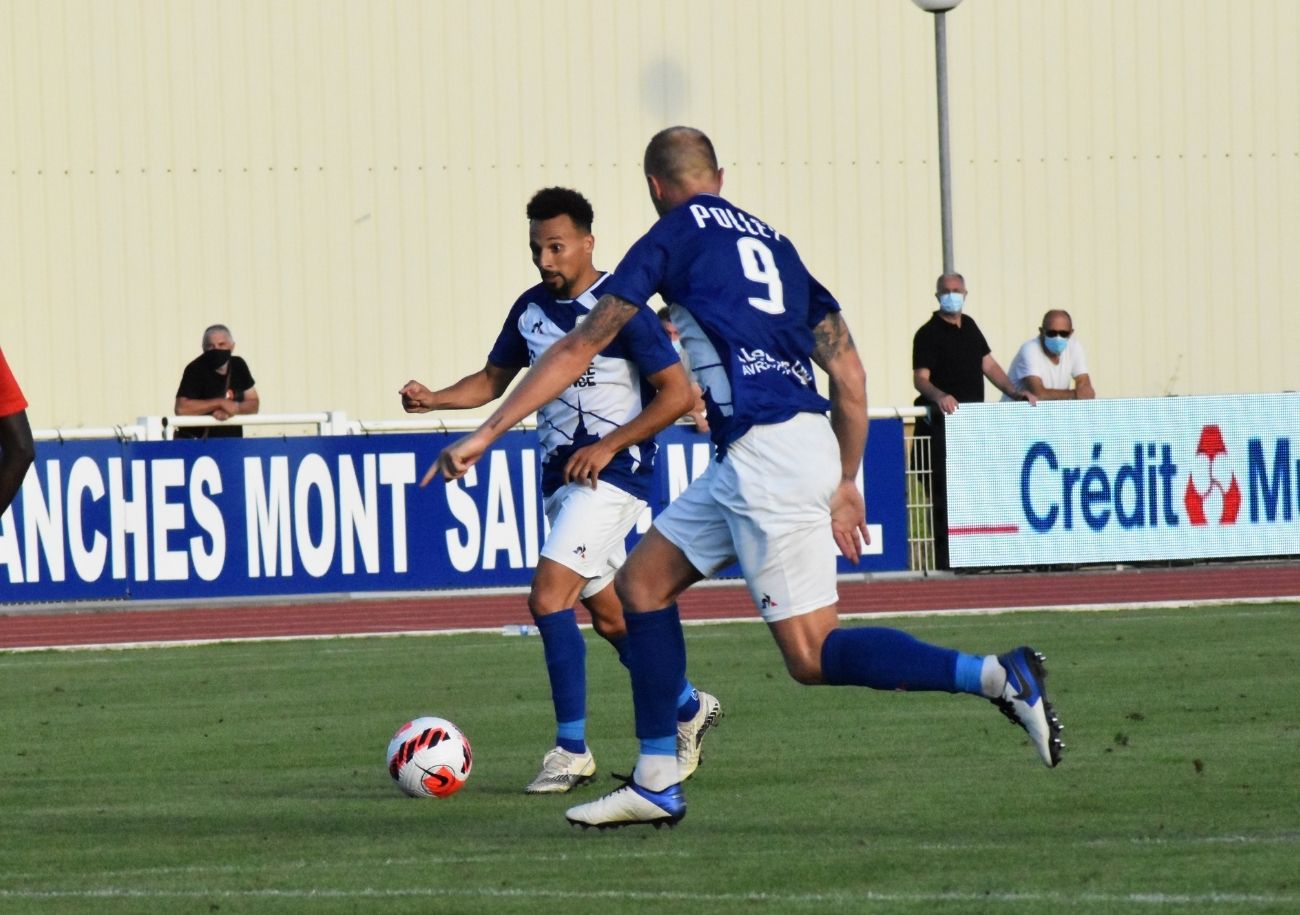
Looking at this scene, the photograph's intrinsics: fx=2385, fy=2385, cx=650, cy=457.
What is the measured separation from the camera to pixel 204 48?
25984mm

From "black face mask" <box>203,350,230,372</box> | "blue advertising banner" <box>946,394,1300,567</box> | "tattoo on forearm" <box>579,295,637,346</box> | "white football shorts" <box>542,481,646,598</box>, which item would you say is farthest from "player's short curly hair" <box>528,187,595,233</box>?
"black face mask" <box>203,350,230,372</box>

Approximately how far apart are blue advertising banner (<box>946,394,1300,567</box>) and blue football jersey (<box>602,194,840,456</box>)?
1210 cm

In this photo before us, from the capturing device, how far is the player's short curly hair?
347 inches

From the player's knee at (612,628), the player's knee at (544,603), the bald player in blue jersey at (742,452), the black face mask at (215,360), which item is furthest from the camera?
the black face mask at (215,360)

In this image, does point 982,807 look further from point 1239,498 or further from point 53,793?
point 1239,498

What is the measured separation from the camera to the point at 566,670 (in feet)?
29.2

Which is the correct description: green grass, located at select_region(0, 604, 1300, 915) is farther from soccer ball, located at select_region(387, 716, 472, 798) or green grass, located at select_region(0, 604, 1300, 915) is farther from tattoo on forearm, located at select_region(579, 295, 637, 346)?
tattoo on forearm, located at select_region(579, 295, 637, 346)

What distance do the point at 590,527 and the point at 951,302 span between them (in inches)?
452

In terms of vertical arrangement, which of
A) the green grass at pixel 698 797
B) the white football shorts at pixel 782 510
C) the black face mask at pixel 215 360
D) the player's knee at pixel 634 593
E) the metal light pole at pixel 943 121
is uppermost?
the metal light pole at pixel 943 121

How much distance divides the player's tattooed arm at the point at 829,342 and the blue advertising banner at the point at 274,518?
35.3ft

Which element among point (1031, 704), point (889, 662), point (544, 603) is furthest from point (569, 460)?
point (1031, 704)

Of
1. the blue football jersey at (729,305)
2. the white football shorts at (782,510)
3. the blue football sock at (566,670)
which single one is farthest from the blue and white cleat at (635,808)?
the blue football sock at (566,670)

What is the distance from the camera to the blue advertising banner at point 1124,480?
63.0 ft

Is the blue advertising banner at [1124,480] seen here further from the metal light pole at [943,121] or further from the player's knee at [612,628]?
the player's knee at [612,628]
